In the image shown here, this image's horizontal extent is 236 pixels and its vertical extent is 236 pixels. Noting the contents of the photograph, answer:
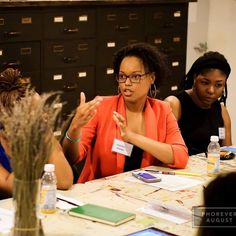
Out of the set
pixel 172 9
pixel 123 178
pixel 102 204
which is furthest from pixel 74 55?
pixel 102 204

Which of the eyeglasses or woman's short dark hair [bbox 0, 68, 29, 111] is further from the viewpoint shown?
the eyeglasses

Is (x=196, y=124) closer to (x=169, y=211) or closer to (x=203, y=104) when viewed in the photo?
(x=203, y=104)

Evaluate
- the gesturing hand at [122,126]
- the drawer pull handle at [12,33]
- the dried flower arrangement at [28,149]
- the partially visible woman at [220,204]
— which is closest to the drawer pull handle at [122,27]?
the drawer pull handle at [12,33]

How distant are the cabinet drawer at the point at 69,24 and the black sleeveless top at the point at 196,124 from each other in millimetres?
1646

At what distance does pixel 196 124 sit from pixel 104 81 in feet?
5.97

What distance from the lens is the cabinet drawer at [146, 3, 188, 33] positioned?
589 centimetres

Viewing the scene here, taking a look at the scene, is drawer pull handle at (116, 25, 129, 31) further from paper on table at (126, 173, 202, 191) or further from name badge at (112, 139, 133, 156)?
paper on table at (126, 173, 202, 191)

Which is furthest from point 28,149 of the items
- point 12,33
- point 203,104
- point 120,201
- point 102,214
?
point 12,33

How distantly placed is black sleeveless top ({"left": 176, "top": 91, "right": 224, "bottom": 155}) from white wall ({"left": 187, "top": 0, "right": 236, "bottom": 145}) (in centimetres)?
301

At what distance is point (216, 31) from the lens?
6973 millimetres

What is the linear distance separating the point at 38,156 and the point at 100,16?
373 cm

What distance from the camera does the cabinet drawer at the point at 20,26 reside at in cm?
474

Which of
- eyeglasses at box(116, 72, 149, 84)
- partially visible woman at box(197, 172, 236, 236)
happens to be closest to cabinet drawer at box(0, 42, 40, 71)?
eyeglasses at box(116, 72, 149, 84)

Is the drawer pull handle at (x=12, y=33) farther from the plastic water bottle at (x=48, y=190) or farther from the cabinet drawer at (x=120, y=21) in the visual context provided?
the plastic water bottle at (x=48, y=190)
